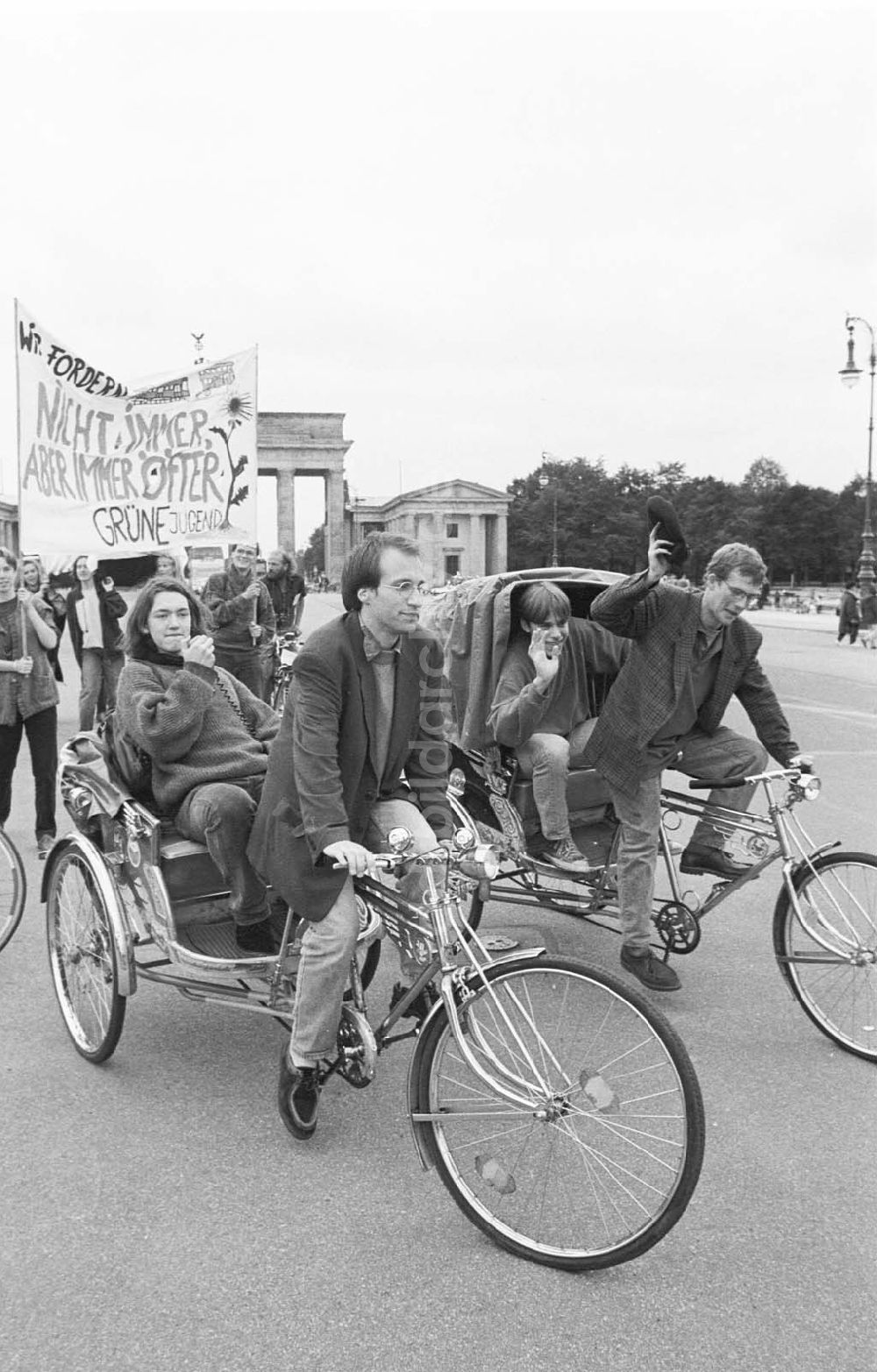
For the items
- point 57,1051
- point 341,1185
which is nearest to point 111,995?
point 57,1051

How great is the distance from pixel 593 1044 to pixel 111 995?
1.92 meters

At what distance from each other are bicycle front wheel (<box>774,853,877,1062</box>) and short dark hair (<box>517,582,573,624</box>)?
1.55 meters

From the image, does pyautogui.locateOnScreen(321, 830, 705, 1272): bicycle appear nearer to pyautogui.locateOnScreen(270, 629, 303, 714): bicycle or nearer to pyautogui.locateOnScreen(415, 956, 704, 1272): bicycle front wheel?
pyautogui.locateOnScreen(415, 956, 704, 1272): bicycle front wheel

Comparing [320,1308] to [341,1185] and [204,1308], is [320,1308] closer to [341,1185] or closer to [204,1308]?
[204,1308]

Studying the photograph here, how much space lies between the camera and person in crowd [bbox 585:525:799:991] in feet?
15.4

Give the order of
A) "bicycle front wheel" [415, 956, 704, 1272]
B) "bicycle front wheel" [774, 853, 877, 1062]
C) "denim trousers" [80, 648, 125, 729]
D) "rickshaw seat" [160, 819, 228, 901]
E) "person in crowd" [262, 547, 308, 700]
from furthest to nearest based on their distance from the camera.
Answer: "person in crowd" [262, 547, 308, 700] → "denim trousers" [80, 648, 125, 729] → "bicycle front wheel" [774, 853, 877, 1062] → "rickshaw seat" [160, 819, 228, 901] → "bicycle front wheel" [415, 956, 704, 1272]

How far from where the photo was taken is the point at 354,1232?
9.94 feet

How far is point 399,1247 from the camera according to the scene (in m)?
2.95

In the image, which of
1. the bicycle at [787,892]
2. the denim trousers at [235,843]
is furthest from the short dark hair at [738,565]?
the denim trousers at [235,843]

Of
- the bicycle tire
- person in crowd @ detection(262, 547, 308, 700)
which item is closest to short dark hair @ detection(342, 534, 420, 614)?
the bicycle tire

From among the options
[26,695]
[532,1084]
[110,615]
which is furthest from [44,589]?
[532,1084]

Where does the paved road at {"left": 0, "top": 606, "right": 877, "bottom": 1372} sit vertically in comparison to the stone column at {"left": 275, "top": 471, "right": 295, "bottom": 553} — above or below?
below

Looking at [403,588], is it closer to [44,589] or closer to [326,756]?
[326,756]

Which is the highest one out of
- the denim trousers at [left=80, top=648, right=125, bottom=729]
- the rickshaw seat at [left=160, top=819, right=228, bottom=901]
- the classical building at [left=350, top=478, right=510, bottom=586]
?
the classical building at [left=350, top=478, right=510, bottom=586]
